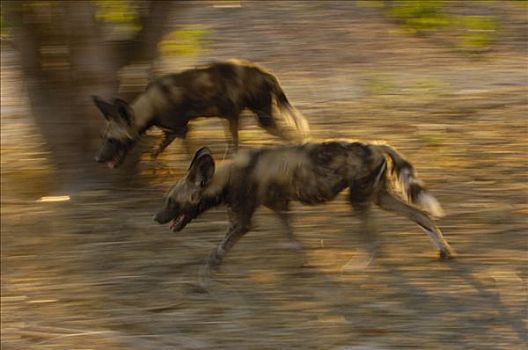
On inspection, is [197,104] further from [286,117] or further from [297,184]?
[297,184]

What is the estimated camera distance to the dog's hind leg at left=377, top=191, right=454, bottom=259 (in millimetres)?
5918

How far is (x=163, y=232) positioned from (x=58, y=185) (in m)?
1.08

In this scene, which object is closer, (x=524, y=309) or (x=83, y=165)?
(x=524, y=309)

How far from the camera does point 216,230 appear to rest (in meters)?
6.55

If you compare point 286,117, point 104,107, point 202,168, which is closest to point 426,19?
point 202,168

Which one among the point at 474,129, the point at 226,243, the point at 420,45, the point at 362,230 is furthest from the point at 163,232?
the point at 420,45

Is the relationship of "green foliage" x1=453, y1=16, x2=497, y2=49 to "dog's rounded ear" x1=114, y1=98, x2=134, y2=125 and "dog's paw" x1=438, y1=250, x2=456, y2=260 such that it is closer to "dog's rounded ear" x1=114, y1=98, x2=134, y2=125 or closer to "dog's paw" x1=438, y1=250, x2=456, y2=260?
"dog's paw" x1=438, y1=250, x2=456, y2=260

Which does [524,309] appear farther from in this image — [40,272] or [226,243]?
[40,272]

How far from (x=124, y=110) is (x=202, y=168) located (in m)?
1.41

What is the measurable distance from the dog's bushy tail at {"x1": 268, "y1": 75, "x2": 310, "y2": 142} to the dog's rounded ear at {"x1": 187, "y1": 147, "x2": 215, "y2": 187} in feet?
5.63

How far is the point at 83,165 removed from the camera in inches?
283

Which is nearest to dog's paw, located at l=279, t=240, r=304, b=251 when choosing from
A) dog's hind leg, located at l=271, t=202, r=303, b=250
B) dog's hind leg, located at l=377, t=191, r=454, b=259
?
dog's hind leg, located at l=271, t=202, r=303, b=250

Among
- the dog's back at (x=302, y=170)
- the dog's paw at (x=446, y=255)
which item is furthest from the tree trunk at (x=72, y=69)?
the dog's paw at (x=446, y=255)

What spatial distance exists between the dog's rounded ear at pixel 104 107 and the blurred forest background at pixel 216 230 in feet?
0.64
